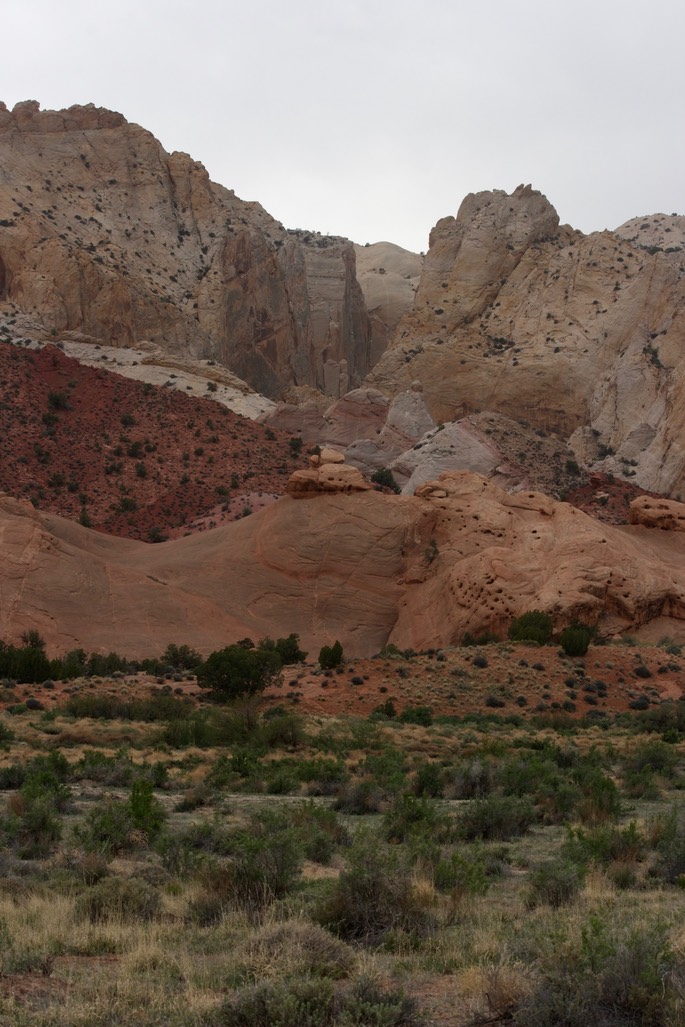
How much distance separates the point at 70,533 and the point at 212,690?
17.4 meters

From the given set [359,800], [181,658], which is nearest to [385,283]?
[181,658]

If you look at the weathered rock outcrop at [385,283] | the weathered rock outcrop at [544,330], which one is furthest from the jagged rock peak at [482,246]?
the weathered rock outcrop at [385,283]

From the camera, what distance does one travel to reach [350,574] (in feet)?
161

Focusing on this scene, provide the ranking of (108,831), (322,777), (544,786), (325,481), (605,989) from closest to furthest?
(605,989), (108,831), (544,786), (322,777), (325,481)

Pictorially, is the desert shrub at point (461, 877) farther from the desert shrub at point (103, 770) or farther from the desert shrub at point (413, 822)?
the desert shrub at point (103, 770)

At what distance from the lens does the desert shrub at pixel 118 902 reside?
9.97m

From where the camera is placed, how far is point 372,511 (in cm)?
5131

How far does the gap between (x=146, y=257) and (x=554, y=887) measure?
311 feet

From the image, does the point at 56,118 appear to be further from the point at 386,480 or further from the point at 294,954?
the point at 294,954

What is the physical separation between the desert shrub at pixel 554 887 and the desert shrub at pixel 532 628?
95.8ft

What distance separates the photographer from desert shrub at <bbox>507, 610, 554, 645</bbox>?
40500 millimetres

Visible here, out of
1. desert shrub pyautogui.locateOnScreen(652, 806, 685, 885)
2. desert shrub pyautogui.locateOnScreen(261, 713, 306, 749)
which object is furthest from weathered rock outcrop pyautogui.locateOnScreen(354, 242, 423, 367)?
desert shrub pyautogui.locateOnScreen(652, 806, 685, 885)

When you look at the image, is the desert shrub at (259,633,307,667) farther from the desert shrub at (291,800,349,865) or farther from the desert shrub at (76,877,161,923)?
the desert shrub at (76,877,161,923)

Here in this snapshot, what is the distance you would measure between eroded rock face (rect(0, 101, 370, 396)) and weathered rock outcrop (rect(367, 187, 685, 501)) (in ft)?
38.6
